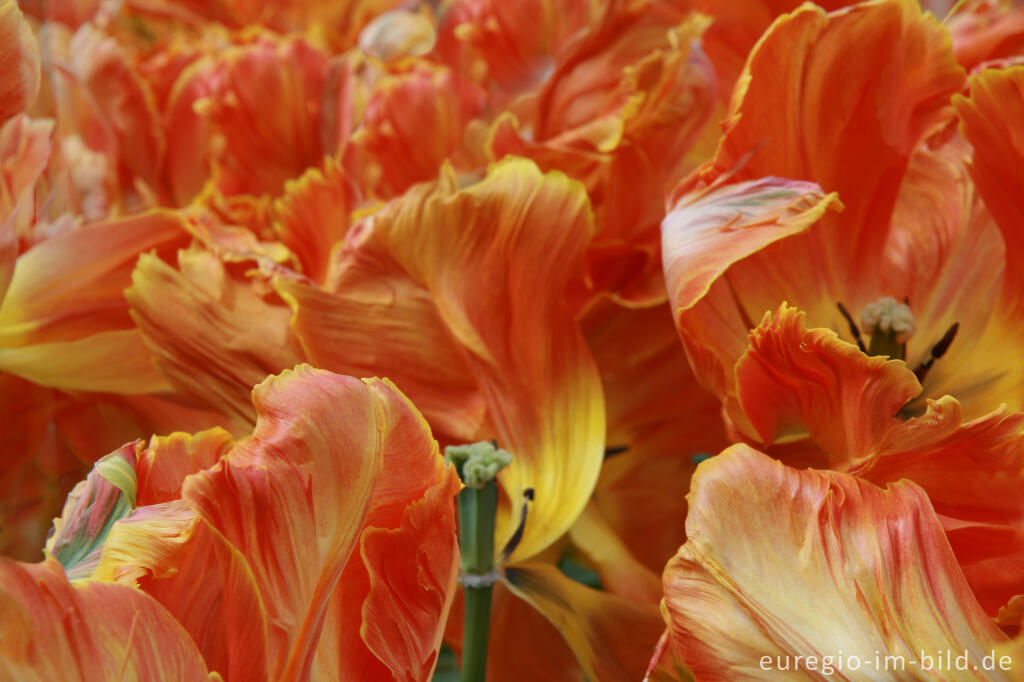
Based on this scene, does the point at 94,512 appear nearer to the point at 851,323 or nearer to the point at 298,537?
the point at 298,537

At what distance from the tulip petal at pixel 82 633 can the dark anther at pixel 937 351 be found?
0.58ft

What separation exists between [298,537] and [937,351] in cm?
16

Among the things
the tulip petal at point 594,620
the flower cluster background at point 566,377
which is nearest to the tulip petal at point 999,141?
the flower cluster background at point 566,377

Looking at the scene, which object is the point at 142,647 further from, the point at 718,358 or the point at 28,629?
the point at 718,358

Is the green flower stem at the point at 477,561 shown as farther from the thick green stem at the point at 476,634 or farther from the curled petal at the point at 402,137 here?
the curled petal at the point at 402,137

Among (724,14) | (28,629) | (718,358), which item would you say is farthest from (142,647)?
(724,14)

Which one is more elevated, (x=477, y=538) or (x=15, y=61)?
(x=15, y=61)

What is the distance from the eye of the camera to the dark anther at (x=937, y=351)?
26cm

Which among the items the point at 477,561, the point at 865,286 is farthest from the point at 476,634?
the point at 865,286

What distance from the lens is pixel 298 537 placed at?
0.55 feet

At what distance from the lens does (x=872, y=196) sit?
25 centimetres

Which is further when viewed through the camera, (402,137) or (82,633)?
(402,137)

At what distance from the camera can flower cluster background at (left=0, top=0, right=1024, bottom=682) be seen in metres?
0.16

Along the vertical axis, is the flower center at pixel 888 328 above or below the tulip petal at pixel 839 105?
below
